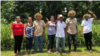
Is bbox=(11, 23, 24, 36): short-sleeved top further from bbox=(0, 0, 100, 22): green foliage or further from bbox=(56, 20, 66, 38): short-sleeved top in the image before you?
bbox=(0, 0, 100, 22): green foliage

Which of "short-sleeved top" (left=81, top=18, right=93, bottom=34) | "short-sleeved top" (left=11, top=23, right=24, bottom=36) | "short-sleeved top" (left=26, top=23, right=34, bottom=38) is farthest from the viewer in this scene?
"short-sleeved top" (left=81, top=18, right=93, bottom=34)

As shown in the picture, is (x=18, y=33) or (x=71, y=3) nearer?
(x=18, y=33)

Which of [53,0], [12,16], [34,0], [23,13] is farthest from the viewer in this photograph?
[53,0]

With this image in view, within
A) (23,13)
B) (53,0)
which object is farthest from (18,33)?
(53,0)

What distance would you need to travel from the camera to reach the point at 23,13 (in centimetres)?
1532

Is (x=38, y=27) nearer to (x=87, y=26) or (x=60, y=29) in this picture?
(x=60, y=29)

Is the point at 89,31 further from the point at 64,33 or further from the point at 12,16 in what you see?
the point at 12,16

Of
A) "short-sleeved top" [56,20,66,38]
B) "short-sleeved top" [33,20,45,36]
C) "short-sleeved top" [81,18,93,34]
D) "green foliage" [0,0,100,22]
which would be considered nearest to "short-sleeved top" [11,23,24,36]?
"short-sleeved top" [33,20,45,36]

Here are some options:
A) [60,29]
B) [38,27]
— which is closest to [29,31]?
[38,27]

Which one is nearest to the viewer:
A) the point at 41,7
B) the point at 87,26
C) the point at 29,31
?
the point at 29,31

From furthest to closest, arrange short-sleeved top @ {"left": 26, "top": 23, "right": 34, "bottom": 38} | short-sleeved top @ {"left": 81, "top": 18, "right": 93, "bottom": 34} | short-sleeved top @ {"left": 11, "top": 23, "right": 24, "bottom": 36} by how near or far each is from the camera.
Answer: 1. short-sleeved top @ {"left": 81, "top": 18, "right": 93, "bottom": 34}
2. short-sleeved top @ {"left": 26, "top": 23, "right": 34, "bottom": 38}
3. short-sleeved top @ {"left": 11, "top": 23, "right": 24, "bottom": 36}

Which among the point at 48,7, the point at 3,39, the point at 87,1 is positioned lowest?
the point at 3,39

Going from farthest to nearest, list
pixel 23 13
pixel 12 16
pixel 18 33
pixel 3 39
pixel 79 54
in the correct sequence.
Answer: pixel 23 13 < pixel 12 16 < pixel 3 39 < pixel 79 54 < pixel 18 33

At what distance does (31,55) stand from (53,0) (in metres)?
17.1
